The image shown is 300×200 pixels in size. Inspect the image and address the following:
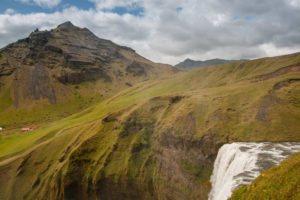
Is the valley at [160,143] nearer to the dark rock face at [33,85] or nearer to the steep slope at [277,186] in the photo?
the steep slope at [277,186]

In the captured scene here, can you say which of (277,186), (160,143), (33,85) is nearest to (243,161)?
(277,186)

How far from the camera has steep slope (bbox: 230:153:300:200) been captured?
12148mm

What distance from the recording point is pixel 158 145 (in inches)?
1987

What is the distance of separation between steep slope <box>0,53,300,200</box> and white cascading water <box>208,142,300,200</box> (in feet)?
8.97

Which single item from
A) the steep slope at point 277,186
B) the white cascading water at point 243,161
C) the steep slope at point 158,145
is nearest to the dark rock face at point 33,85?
the steep slope at point 158,145

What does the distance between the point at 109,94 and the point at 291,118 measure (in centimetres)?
17109

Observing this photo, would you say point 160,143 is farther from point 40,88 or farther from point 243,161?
point 40,88

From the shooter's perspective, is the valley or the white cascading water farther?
the valley

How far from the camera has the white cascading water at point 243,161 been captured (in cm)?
2180

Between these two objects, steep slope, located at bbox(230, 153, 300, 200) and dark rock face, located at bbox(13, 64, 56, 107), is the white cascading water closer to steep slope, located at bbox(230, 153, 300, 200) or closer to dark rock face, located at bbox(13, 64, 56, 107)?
steep slope, located at bbox(230, 153, 300, 200)

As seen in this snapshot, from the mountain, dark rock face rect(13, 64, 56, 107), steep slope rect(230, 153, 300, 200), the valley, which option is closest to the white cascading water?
the valley

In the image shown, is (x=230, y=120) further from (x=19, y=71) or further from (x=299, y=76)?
(x=19, y=71)

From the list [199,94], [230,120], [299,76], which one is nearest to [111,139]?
[199,94]

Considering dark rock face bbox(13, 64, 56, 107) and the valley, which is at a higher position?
dark rock face bbox(13, 64, 56, 107)
